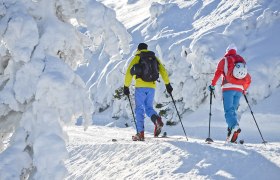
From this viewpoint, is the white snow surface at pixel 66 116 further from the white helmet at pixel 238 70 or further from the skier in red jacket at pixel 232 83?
the white helmet at pixel 238 70

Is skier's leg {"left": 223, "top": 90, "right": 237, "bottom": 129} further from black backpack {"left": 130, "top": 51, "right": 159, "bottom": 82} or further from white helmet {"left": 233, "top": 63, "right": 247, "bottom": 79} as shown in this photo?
black backpack {"left": 130, "top": 51, "right": 159, "bottom": 82}

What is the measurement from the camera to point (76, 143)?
11.6 metres

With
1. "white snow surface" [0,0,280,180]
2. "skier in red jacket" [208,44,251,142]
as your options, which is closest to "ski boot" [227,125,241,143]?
"skier in red jacket" [208,44,251,142]

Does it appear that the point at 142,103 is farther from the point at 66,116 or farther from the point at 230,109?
the point at 66,116

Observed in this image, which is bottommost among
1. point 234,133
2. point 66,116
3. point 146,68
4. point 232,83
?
point 234,133

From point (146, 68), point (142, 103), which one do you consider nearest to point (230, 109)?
point (142, 103)

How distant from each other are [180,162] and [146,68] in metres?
2.54

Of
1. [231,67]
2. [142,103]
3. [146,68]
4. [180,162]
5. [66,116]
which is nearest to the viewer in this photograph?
[66,116]

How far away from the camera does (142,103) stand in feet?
30.8

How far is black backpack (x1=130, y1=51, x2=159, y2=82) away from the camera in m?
8.97

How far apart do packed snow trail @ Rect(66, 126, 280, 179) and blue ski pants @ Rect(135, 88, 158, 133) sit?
0.66 meters

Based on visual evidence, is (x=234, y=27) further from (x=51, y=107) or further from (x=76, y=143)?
(x=51, y=107)

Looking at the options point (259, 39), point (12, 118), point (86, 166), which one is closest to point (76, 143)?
point (86, 166)

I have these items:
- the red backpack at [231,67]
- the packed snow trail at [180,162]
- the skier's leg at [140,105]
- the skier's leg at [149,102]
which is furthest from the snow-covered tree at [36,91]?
the red backpack at [231,67]
